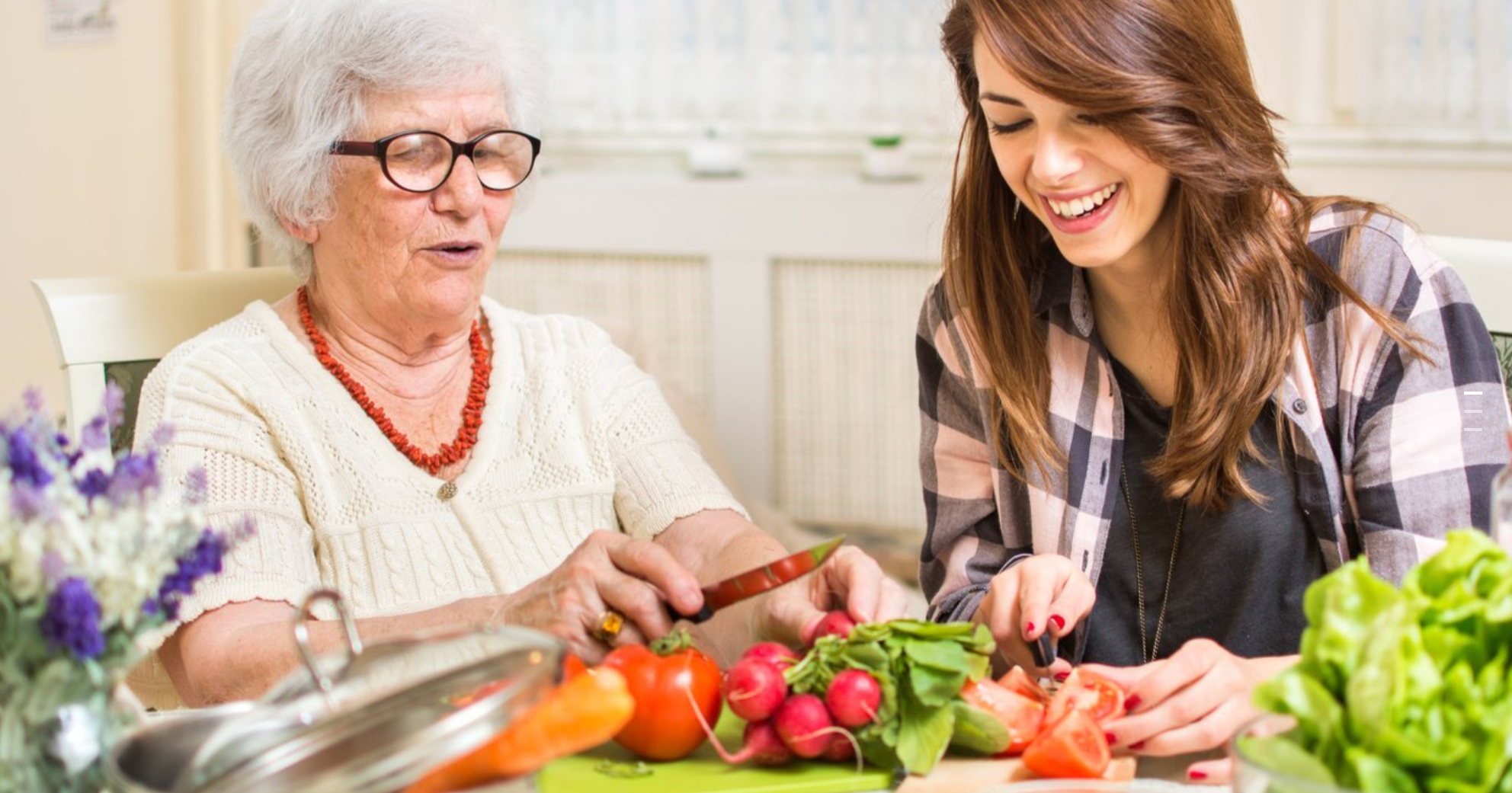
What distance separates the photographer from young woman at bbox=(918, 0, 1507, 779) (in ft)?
4.38

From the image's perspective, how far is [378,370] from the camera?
1.75 metres

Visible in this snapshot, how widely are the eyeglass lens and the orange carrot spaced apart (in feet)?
3.18

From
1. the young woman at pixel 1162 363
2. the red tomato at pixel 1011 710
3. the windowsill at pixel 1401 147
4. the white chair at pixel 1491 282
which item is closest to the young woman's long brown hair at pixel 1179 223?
the young woman at pixel 1162 363

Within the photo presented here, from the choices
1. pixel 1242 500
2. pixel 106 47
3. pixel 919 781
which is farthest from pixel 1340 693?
pixel 106 47

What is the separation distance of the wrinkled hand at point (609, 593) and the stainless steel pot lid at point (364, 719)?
391mm

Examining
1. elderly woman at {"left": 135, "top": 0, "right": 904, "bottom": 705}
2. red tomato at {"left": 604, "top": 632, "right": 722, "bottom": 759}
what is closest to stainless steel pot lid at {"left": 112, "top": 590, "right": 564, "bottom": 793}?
red tomato at {"left": 604, "top": 632, "right": 722, "bottom": 759}

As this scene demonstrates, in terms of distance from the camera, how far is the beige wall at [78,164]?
11.9 ft

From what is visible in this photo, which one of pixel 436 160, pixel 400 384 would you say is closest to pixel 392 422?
pixel 400 384

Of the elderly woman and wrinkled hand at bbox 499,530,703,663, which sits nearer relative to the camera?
wrinkled hand at bbox 499,530,703,663

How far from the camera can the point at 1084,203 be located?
4.56 feet

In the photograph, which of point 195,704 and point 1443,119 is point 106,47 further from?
point 1443,119

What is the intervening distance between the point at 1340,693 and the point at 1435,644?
5cm

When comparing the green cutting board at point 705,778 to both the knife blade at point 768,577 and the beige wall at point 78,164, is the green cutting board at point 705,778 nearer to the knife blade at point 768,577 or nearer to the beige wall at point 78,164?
the knife blade at point 768,577

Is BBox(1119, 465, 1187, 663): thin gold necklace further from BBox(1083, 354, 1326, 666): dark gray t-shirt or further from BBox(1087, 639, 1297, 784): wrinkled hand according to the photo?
BBox(1087, 639, 1297, 784): wrinkled hand
